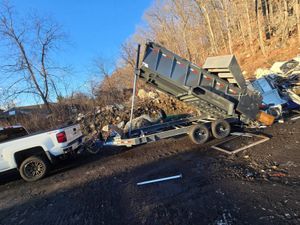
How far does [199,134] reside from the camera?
287 inches

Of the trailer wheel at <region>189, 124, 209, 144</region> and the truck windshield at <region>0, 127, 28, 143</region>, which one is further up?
the truck windshield at <region>0, 127, 28, 143</region>

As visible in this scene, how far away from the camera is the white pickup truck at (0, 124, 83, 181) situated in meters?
6.10

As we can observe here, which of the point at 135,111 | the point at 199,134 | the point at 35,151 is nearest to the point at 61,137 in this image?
the point at 35,151

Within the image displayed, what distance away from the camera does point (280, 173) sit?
4.39 m

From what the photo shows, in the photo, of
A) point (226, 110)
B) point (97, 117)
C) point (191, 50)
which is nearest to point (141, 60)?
point (226, 110)

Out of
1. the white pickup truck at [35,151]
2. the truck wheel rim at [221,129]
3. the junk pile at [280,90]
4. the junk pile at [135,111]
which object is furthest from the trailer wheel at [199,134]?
the junk pile at [135,111]

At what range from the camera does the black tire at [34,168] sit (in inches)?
248

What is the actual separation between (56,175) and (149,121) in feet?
15.5

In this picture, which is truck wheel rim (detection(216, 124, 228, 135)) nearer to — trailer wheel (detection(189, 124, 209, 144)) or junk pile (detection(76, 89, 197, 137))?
trailer wheel (detection(189, 124, 209, 144))

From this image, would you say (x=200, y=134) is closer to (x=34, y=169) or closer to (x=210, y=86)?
(x=210, y=86)

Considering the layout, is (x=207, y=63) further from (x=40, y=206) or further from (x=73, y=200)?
(x=40, y=206)

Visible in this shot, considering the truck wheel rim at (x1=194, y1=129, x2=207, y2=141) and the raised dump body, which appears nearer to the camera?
the raised dump body

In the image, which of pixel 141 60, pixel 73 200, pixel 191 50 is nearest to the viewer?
pixel 73 200

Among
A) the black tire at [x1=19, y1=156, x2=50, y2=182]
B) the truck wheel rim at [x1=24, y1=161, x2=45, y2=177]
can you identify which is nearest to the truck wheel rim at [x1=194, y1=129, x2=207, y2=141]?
the black tire at [x1=19, y1=156, x2=50, y2=182]
